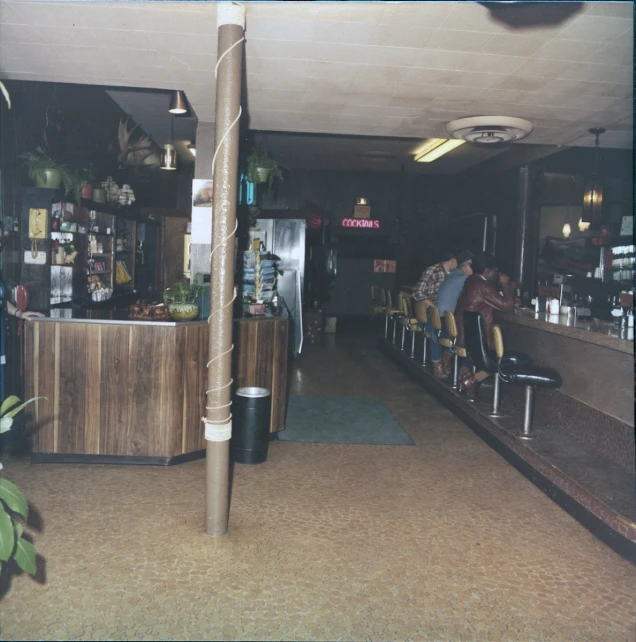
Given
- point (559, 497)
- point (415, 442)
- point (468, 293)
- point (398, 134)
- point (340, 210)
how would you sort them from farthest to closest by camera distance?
point (340, 210), point (398, 134), point (468, 293), point (415, 442), point (559, 497)

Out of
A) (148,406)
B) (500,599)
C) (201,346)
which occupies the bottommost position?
(500,599)

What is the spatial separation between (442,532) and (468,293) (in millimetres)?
3308

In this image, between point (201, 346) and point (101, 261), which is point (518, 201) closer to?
point (101, 261)

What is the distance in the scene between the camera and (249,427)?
4.51 metres

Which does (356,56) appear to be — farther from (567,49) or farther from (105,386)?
(105,386)

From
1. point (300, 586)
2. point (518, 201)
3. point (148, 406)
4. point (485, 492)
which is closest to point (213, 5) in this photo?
point (148, 406)

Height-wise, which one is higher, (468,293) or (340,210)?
(340,210)

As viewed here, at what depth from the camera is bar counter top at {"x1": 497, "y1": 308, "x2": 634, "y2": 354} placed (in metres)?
4.11

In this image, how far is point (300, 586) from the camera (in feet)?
9.32

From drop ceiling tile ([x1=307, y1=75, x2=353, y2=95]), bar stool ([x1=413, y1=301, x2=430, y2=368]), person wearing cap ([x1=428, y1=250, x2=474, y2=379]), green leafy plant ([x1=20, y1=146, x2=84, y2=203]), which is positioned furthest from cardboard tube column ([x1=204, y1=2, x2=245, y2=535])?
bar stool ([x1=413, y1=301, x2=430, y2=368])

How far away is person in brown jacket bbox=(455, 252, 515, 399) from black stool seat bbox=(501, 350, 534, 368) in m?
0.48

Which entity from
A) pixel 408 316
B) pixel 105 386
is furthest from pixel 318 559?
pixel 408 316

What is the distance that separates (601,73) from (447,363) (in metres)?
3.96

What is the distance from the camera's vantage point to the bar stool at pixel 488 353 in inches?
A: 202
